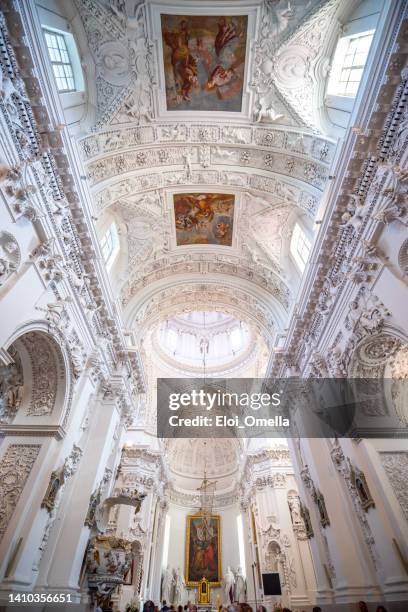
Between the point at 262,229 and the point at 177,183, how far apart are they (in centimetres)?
417

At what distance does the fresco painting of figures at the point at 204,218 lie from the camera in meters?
13.7

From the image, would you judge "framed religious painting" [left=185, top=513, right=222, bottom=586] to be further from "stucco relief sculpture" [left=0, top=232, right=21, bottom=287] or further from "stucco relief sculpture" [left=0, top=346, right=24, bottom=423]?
"stucco relief sculpture" [left=0, top=232, right=21, bottom=287]

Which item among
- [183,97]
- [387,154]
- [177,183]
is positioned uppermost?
[183,97]

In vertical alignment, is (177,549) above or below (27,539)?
below

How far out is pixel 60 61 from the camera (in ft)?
28.0

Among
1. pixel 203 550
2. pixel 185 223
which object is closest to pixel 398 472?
pixel 185 223

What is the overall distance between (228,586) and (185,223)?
85.7 feet

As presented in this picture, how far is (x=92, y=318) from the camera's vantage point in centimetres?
1091

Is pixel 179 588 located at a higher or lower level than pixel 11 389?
lower

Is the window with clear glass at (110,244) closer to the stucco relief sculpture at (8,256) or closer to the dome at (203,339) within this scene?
the stucco relief sculpture at (8,256)

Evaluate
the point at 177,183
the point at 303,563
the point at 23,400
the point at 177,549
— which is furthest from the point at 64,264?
the point at 177,549

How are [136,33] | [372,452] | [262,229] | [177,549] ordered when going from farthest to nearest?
1. [177,549]
2. [262,229]
3. [136,33]
4. [372,452]

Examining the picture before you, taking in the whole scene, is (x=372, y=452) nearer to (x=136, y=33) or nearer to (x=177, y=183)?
(x=177, y=183)
